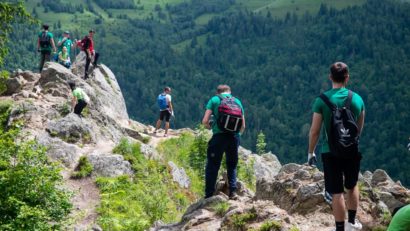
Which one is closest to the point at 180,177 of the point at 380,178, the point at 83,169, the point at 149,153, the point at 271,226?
the point at 149,153

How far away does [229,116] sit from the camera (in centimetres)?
1310

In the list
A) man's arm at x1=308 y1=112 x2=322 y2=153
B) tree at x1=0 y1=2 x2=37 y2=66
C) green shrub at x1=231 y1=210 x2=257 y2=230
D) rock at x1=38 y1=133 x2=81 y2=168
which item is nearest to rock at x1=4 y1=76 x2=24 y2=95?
rock at x1=38 y1=133 x2=81 y2=168

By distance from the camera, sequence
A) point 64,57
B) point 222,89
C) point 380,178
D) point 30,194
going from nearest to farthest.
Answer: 1. point 222,89
2. point 30,194
3. point 380,178
4. point 64,57

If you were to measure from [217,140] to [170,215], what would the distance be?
569cm

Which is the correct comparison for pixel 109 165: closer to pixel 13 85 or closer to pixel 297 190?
pixel 297 190

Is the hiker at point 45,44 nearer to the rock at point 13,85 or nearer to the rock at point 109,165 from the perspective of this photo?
the rock at point 13,85

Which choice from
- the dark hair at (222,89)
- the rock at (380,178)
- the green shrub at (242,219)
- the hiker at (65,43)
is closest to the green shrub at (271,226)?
the green shrub at (242,219)

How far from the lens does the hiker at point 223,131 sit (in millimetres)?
13102

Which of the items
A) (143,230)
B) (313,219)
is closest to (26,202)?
(143,230)

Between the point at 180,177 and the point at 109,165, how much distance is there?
12.3 ft

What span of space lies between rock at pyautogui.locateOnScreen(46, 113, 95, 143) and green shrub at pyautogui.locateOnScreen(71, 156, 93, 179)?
2382 millimetres

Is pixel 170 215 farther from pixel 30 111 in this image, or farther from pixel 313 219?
pixel 30 111

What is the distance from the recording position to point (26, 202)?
47.6 ft

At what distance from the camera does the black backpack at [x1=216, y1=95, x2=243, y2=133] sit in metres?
13.1
